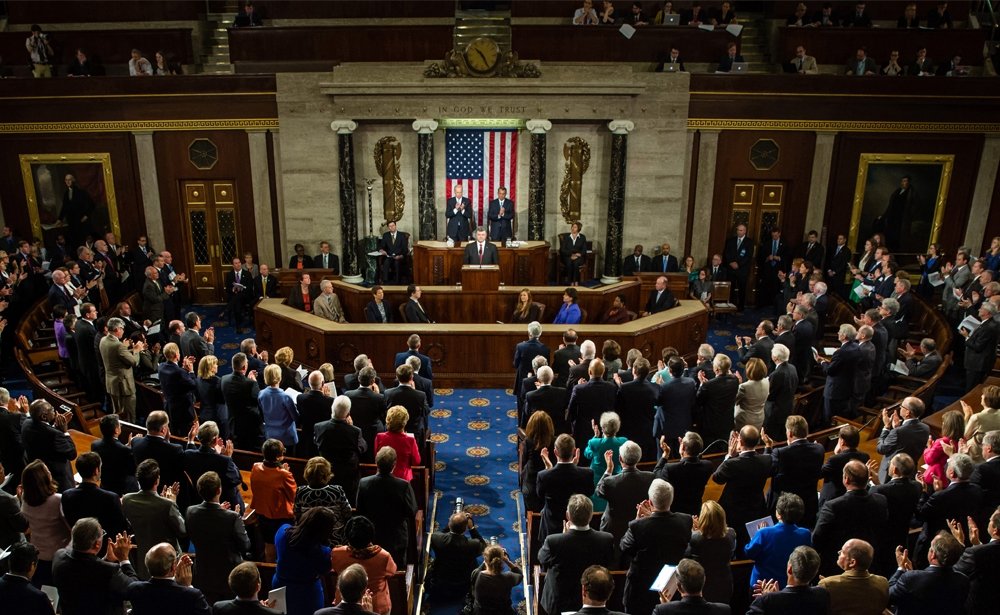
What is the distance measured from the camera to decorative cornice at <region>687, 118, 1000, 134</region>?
13945 millimetres

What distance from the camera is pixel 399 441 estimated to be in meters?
5.95

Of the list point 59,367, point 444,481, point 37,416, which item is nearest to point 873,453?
point 444,481

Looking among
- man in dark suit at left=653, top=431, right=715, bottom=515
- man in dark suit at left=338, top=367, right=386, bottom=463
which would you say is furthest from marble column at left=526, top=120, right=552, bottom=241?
man in dark suit at left=653, top=431, right=715, bottom=515

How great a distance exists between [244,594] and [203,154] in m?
12.1

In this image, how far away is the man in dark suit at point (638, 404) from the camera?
6.89m

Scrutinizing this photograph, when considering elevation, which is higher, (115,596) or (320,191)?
(320,191)

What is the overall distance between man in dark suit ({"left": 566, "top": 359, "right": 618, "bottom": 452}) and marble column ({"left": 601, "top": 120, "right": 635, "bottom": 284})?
A: 7.30 m

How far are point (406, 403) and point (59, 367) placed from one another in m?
6.06

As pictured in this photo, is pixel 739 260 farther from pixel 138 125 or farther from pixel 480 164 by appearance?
pixel 138 125

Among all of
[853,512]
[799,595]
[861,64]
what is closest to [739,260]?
[861,64]

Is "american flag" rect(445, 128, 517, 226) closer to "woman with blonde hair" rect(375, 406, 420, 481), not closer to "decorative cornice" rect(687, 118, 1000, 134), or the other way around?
"decorative cornice" rect(687, 118, 1000, 134)

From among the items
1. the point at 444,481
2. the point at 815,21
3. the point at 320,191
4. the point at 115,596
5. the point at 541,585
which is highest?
the point at 815,21

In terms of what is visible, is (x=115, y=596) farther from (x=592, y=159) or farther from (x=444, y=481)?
(x=592, y=159)

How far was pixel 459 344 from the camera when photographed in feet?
34.0
